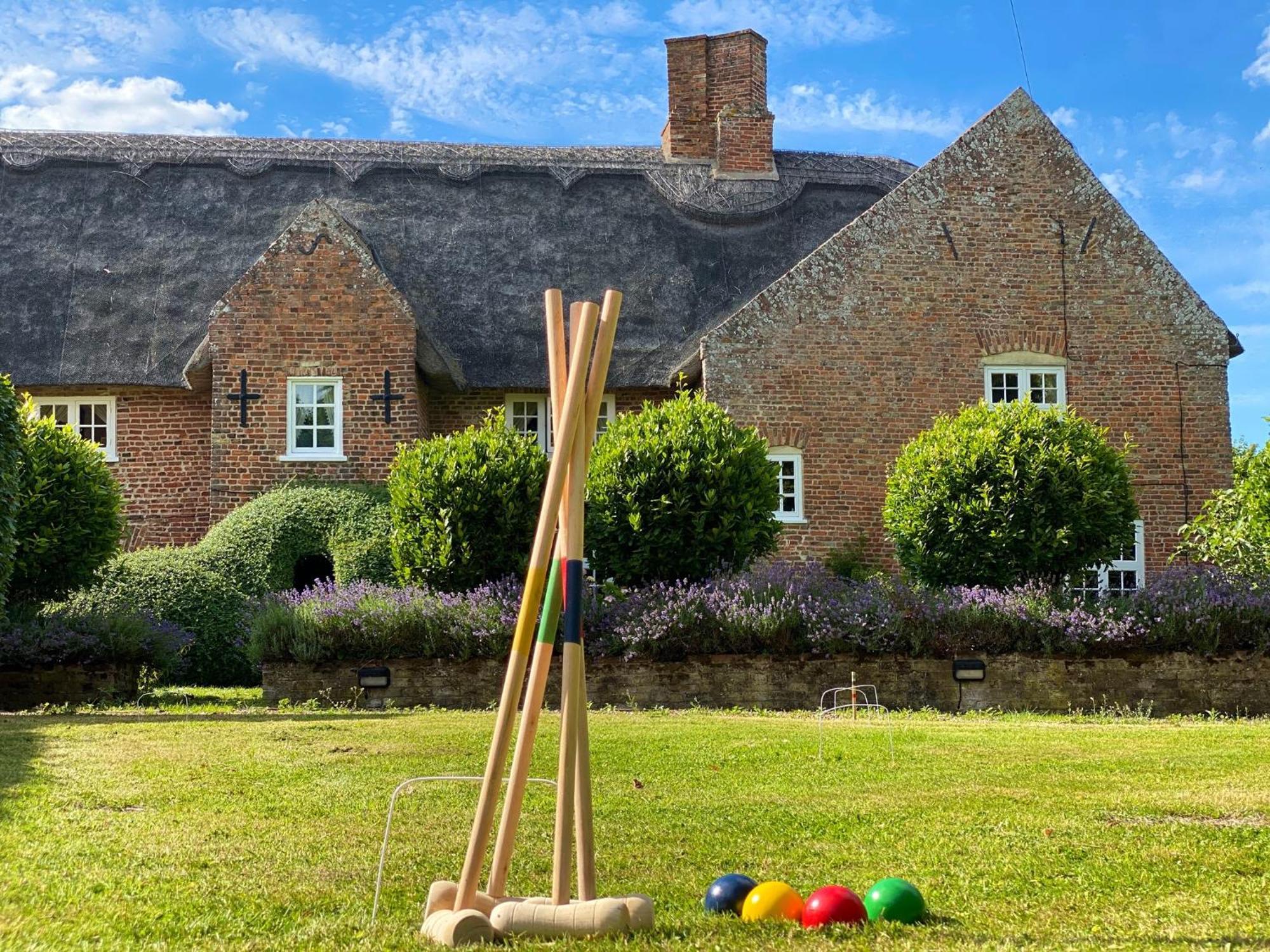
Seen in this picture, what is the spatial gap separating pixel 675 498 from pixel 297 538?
658 centimetres

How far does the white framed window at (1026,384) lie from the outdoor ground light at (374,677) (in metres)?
11.0

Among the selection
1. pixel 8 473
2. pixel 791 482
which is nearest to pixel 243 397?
pixel 8 473

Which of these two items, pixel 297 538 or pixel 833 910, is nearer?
pixel 833 910

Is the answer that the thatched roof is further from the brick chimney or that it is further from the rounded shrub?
the rounded shrub

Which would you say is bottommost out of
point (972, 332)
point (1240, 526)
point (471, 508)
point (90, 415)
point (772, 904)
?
point (772, 904)

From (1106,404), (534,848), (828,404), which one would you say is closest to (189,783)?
(534,848)

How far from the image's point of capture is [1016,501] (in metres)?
17.3

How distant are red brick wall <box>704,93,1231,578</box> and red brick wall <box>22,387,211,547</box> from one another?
8.49m

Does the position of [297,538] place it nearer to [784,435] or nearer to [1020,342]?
[784,435]

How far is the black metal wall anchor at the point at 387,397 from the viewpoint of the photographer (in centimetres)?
2180

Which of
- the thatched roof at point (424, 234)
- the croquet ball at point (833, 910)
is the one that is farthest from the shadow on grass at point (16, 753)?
the thatched roof at point (424, 234)

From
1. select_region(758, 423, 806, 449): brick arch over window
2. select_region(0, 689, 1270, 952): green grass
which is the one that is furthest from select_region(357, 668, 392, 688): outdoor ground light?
select_region(758, 423, 806, 449): brick arch over window

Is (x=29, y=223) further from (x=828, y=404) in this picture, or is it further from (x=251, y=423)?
(x=828, y=404)

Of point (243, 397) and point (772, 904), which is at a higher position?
point (243, 397)
